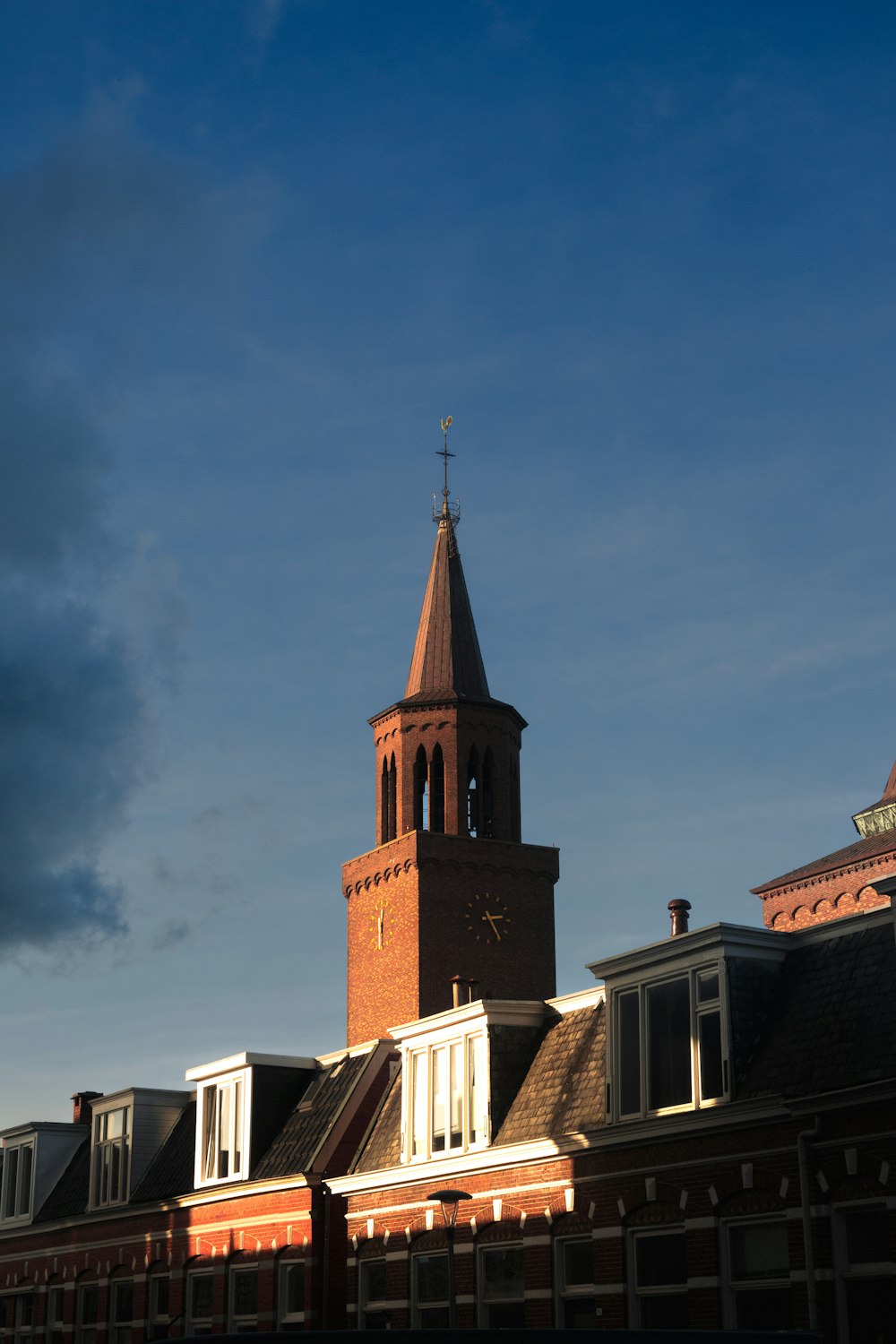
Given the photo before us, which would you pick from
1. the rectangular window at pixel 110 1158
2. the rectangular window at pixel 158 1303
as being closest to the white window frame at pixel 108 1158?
the rectangular window at pixel 110 1158

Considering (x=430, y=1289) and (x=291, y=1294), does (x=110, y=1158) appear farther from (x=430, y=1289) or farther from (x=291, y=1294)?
(x=430, y=1289)

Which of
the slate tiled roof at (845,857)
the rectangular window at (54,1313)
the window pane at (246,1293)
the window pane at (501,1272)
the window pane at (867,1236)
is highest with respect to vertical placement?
the slate tiled roof at (845,857)

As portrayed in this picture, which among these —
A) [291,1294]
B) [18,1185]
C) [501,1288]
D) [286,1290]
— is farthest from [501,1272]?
[18,1185]

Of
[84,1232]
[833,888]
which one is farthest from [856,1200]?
[833,888]

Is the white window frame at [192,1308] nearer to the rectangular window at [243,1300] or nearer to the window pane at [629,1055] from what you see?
the rectangular window at [243,1300]

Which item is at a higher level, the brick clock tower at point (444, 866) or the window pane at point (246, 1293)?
the brick clock tower at point (444, 866)

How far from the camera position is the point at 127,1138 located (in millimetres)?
44094

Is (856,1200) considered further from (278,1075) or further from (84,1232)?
(84,1232)

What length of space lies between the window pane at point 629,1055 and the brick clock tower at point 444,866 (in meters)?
29.9

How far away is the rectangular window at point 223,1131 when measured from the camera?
39031mm

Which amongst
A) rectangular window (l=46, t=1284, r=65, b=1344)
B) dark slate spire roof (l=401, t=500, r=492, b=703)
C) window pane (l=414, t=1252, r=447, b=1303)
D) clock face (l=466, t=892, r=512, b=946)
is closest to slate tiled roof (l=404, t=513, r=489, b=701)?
dark slate spire roof (l=401, t=500, r=492, b=703)

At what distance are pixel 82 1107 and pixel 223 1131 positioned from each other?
14849 mm

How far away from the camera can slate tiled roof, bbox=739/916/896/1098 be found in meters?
23.2

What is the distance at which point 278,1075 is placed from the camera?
40.0 meters
